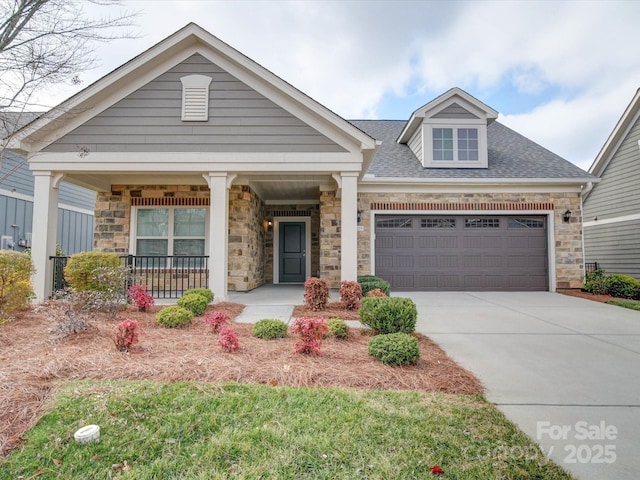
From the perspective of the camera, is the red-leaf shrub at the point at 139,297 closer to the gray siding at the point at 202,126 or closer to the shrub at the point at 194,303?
the shrub at the point at 194,303

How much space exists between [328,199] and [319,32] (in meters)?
4.49

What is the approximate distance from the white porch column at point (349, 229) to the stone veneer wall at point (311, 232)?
438cm

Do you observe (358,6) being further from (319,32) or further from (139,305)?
(139,305)

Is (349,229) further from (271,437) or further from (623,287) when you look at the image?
(623,287)

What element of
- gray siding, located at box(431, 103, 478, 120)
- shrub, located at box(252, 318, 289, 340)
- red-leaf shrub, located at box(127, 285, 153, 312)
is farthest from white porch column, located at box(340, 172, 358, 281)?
gray siding, located at box(431, 103, 478, 120)

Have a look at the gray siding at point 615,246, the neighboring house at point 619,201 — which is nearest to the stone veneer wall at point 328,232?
the neighboring house at point 619,201

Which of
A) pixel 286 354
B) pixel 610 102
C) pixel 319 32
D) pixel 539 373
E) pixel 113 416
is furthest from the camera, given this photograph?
pixel 610 102

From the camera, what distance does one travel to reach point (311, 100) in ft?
21.2

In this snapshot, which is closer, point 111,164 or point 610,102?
point 111,164

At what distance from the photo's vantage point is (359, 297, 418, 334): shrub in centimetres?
412

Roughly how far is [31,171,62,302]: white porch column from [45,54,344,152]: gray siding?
1.02 meters

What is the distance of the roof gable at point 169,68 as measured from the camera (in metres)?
6.39

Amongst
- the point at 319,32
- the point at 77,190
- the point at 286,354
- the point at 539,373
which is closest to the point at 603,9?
the point at 319,32

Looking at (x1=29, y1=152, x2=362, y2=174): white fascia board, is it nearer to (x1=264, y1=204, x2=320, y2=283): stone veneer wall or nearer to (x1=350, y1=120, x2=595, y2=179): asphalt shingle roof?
(x1=350, y1=120, x2=595, y2=179): asphalt shingle roof
